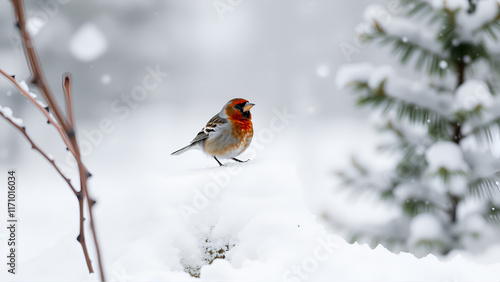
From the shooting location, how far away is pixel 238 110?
2596 mm

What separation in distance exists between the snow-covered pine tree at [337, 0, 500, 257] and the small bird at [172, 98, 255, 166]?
1456mm

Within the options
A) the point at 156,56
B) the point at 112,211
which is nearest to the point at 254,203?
the point at 112,211

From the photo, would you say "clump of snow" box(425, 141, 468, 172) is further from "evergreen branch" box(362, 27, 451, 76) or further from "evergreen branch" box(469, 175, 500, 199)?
"evergreen branch" box(362, 27, 451, 76)

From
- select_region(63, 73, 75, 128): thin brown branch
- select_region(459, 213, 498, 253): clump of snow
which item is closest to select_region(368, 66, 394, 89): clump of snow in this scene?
select_region(459, 213, 498, 253): clump of snow

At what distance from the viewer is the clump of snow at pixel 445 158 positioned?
3260 mm

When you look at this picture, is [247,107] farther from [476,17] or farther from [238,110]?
[476,17]

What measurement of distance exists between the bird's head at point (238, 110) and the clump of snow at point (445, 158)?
163cm

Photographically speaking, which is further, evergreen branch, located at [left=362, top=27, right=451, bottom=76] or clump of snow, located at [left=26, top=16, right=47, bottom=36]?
evergreen branch, located at [left=362, top=27, right=451, bottom=76]

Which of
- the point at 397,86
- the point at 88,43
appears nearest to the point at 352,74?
the point at 397,86

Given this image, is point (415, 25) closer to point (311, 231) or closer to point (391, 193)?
point (391, 193)

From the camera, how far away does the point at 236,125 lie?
2518mm

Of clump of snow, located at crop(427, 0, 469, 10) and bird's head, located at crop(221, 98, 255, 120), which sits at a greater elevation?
bird's head, located at crop(221, 98, 255, 120)

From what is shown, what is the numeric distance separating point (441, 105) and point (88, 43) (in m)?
6.27

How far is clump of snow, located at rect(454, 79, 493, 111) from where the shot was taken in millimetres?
3238
